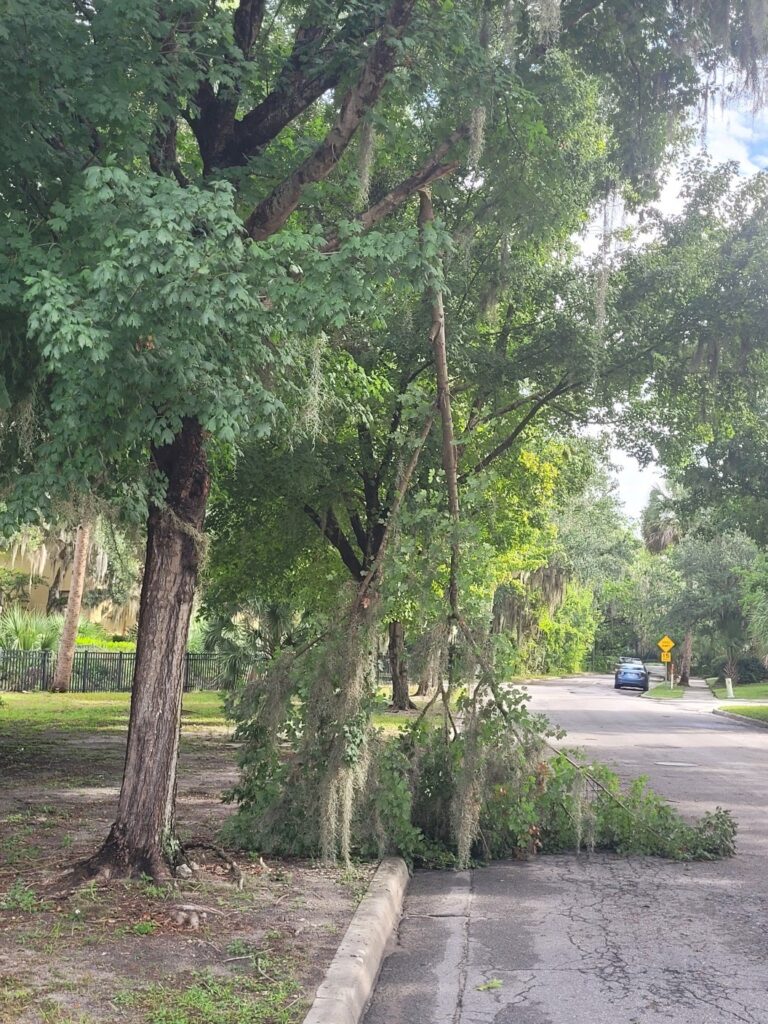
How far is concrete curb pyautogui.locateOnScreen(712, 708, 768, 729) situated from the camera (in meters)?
29.4

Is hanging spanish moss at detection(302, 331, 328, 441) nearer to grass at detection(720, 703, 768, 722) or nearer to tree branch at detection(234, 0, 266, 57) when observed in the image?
tree branch at detection(234, 0, 266, 57)

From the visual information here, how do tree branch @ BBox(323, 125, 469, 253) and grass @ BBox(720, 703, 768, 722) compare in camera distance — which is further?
grass @ BBox(720, 703, 768, 722)

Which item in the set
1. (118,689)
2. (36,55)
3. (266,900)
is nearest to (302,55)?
(36,55)

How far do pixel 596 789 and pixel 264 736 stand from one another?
313 centimetres

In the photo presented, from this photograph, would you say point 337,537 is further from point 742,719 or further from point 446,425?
point 742,719

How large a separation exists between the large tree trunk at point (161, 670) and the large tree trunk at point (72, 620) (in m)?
21.5

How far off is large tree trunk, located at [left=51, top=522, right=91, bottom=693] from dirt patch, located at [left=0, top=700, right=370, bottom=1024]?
65.9 feet

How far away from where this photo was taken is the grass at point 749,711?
103 ft

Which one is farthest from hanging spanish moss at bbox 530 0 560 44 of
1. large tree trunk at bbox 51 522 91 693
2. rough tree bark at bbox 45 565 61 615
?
rough tree bark at bbox 45 565 61 615

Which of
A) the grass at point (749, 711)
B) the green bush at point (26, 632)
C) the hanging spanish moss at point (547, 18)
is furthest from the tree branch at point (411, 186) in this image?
the green bush at point (26, 632)

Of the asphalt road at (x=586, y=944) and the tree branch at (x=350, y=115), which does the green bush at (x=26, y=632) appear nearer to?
the asphalt road at (x=586, y=944)

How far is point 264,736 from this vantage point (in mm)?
9164

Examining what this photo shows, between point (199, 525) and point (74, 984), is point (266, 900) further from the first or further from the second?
point (199, 525)

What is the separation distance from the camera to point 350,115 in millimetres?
8195
